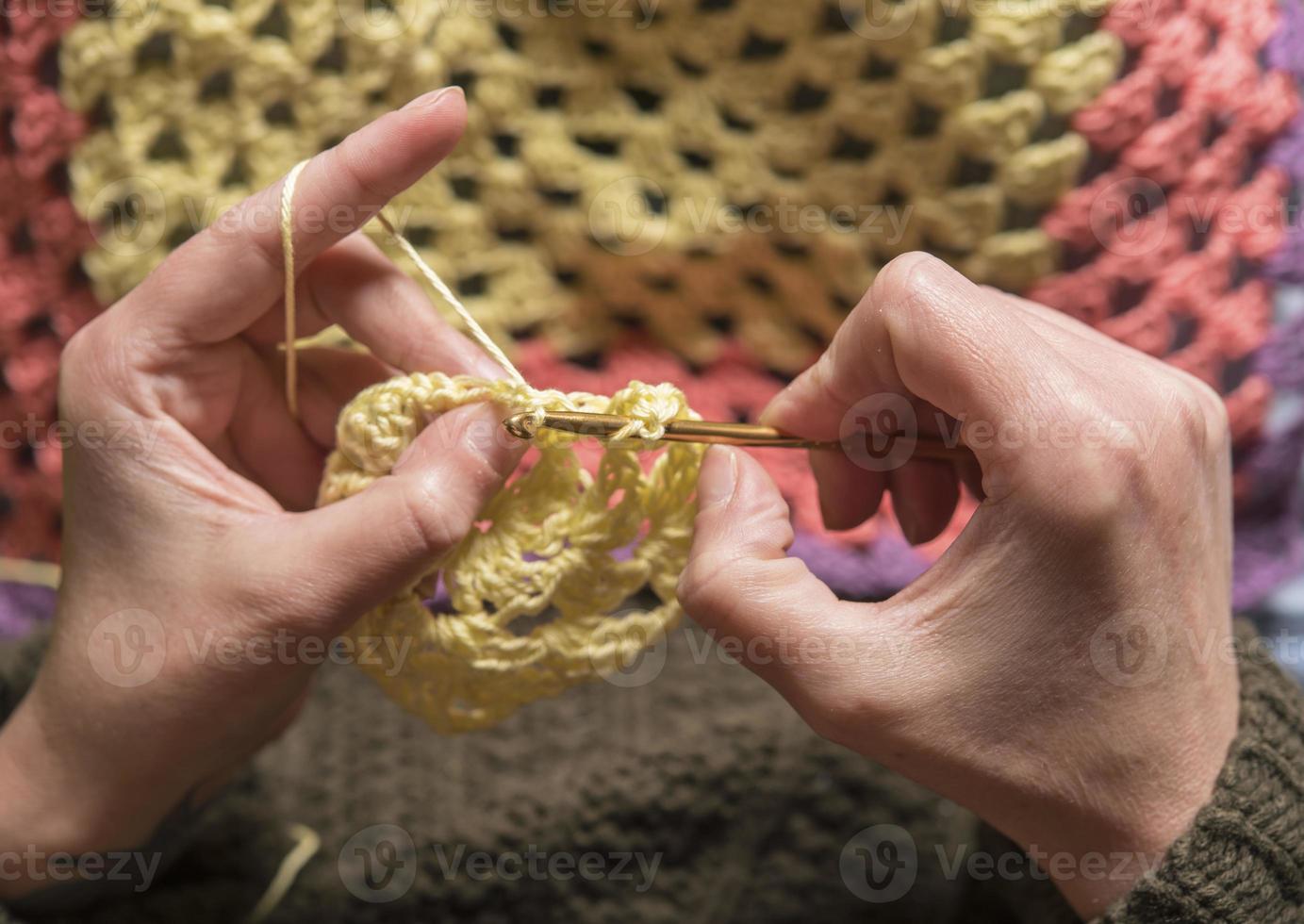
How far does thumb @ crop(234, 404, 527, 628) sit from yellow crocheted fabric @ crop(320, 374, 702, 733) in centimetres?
3

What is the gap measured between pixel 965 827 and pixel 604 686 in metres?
0.38

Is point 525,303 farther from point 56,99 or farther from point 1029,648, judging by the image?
point 1029,648

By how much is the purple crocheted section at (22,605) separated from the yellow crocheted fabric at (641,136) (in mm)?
358

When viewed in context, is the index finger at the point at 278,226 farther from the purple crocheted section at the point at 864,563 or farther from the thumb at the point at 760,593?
the purple crocheted section at the point at 864,563

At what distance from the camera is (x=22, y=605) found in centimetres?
118

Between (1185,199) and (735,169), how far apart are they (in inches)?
17.4

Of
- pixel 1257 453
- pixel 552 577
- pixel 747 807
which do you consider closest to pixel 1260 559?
pixel 1257 453

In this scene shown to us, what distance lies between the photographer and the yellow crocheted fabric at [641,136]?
100 cm

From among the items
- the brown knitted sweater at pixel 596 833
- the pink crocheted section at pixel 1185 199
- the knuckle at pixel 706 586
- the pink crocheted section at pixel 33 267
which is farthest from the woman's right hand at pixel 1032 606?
the pink crocheted section at pixel 33 267

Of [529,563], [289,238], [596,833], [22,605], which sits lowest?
[596,833]

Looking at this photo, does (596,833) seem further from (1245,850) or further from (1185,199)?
(1185,199)

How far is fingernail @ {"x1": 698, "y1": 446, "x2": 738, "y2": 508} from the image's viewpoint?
740mm

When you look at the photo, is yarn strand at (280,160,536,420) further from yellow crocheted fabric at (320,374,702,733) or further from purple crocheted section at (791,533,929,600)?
purple crocheted section at (791,533,929,600)

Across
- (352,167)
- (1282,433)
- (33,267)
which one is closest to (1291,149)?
(1282,433)
